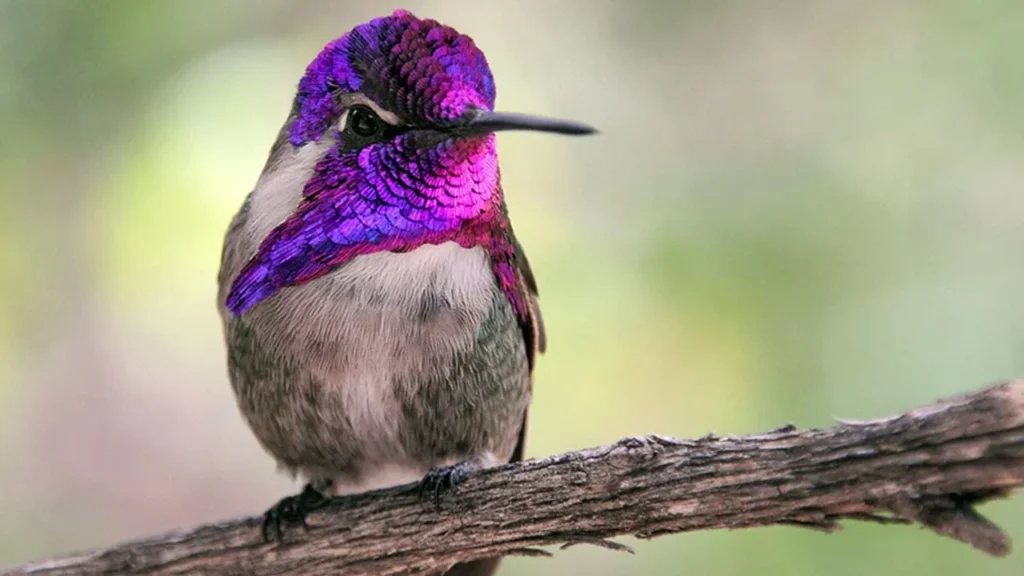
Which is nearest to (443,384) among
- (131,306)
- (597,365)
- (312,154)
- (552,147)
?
(312,154)

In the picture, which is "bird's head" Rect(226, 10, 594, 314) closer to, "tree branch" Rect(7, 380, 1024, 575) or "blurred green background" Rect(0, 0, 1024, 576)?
"tree branch" Rect(7, 380, 1024, 575)

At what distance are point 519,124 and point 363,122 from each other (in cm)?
36

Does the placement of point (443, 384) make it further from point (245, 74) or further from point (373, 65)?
point (245, 74)

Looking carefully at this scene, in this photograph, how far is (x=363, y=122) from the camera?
5.65 ft

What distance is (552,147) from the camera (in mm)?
A: 2863

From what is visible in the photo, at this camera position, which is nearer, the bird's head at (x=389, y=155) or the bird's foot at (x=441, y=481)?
the bird's head at (x=389, y=155)

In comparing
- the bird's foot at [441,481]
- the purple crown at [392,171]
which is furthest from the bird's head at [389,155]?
the bird's foot at [441,481]

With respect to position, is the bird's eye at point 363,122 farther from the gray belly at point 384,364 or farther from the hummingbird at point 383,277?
the gray belly at point 384,364

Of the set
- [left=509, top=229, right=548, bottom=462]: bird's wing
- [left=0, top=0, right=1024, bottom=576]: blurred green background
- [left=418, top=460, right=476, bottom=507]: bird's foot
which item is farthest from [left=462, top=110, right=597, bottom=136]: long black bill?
[left=0, top=0, right=1024, bottom=576]: blurred green background

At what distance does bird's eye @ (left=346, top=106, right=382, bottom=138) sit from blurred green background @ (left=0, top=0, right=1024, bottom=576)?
1035mm

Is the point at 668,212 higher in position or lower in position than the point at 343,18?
lower

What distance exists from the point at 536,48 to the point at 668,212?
61 centimetres

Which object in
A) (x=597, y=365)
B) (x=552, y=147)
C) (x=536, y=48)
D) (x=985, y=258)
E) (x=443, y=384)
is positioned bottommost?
(x=443, y=384)

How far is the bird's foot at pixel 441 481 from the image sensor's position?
71.2 inches
